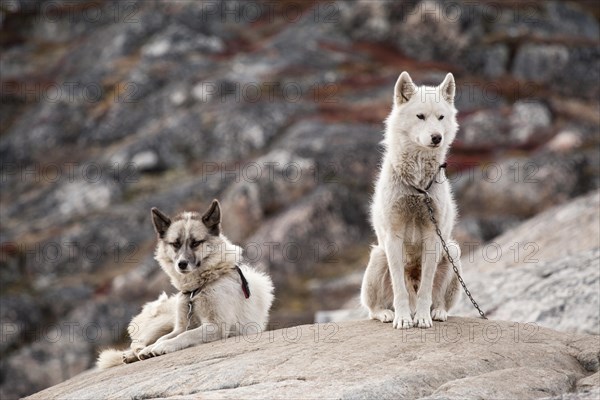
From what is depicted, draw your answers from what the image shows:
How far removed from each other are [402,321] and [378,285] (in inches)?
46.7

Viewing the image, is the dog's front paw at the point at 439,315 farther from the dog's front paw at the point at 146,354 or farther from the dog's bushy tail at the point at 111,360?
the dog's bushy tail at the point at 111,360

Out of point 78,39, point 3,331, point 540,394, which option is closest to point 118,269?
point 3,331

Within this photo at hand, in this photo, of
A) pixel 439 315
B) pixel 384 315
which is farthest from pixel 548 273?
pixel 384 315

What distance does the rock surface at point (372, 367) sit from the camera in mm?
8508

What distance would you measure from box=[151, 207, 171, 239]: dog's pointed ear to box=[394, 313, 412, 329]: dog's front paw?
4.43 m

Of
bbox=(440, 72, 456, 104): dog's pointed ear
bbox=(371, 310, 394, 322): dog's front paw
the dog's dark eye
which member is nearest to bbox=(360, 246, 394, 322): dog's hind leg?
bbox=(371, 310, 394, 322): dog's front paw

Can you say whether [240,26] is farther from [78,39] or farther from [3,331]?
[3,331]

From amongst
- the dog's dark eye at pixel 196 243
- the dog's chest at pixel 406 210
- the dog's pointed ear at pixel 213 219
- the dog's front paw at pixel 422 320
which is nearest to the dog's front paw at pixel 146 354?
the dog's dark eye at pixel 196 243

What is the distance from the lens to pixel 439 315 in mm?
11453

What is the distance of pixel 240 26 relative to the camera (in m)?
81.0

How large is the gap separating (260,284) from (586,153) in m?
39.5

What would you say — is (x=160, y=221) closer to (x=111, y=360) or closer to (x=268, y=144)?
(x=111, y=360)

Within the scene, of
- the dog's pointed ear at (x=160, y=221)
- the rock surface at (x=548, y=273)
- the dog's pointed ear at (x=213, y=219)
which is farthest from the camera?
the rock surface at (x=548, y=273)

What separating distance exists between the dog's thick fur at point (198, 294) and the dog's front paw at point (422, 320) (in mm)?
3119
